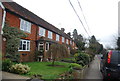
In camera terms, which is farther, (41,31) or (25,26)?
(41,31)

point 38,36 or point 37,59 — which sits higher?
point 38,36

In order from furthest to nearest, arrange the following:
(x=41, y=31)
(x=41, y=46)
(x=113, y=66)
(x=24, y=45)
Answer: (x=41, y=31), (x=41, y=46), (x=24, y=45), (x=113, y=66)

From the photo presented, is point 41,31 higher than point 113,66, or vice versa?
point 41,31

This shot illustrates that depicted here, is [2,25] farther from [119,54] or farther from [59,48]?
[119,54]

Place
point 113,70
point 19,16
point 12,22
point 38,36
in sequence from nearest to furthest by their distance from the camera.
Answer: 1. point 113,70
2. point 12,22
3. point 19,16
4. point 38,36

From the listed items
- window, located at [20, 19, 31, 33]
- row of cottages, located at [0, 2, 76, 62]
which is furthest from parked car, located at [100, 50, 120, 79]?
window, located at [20, 19, 31, 33]

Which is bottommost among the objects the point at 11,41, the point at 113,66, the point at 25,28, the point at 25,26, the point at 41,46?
the point at 113,66

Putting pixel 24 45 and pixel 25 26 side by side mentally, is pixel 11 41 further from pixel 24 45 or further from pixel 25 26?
pixel 25 26

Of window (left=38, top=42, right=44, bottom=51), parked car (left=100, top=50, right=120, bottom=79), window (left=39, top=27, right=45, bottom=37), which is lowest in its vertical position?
parked car (left=100, top=50, right=120, bottom=79)

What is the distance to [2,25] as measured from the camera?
11656 mm

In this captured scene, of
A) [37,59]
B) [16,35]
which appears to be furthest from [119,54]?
[37,59]

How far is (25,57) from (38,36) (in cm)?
473

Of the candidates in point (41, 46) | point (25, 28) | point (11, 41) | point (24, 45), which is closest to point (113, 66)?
point (11, 41)

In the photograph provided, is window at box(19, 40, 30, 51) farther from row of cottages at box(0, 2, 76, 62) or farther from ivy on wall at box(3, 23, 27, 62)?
ivy on wall at box(3, 23, 27, 62)
